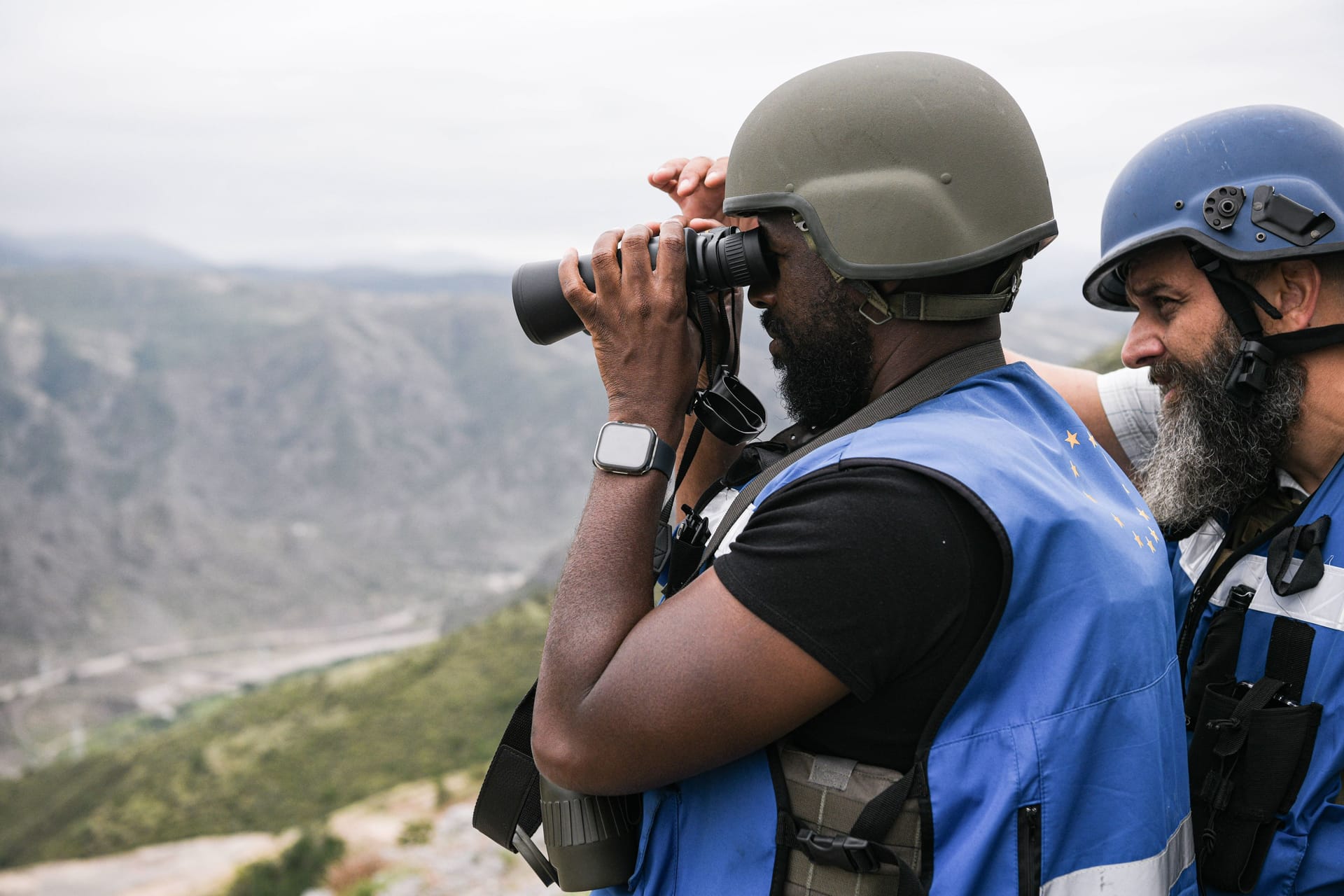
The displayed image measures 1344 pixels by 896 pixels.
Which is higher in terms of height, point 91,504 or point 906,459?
point 906,459

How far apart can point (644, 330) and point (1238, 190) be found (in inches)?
67.6

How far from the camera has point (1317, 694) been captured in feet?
7.85

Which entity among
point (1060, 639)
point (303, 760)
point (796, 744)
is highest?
point (1060, 639)

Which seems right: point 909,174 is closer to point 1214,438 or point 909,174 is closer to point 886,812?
point 886,812

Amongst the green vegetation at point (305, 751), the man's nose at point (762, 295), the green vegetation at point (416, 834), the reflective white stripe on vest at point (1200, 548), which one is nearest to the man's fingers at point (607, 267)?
the man's nose at point (762, 295)

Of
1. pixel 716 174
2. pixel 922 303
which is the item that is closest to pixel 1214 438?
pixel 922 303

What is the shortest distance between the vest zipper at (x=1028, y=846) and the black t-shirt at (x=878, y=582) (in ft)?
0.68

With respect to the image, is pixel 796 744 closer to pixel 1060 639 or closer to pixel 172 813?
pixel 1060 639

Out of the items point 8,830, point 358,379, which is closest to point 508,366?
point 358,379

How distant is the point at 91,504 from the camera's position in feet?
322

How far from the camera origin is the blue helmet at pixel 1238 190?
8.82ft

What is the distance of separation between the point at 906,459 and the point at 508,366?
116 meters

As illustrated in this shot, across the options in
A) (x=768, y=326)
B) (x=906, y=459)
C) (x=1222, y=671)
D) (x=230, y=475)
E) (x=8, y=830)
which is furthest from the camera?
(x=230, y=475)

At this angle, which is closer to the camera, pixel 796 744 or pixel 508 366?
pixel 796 744
